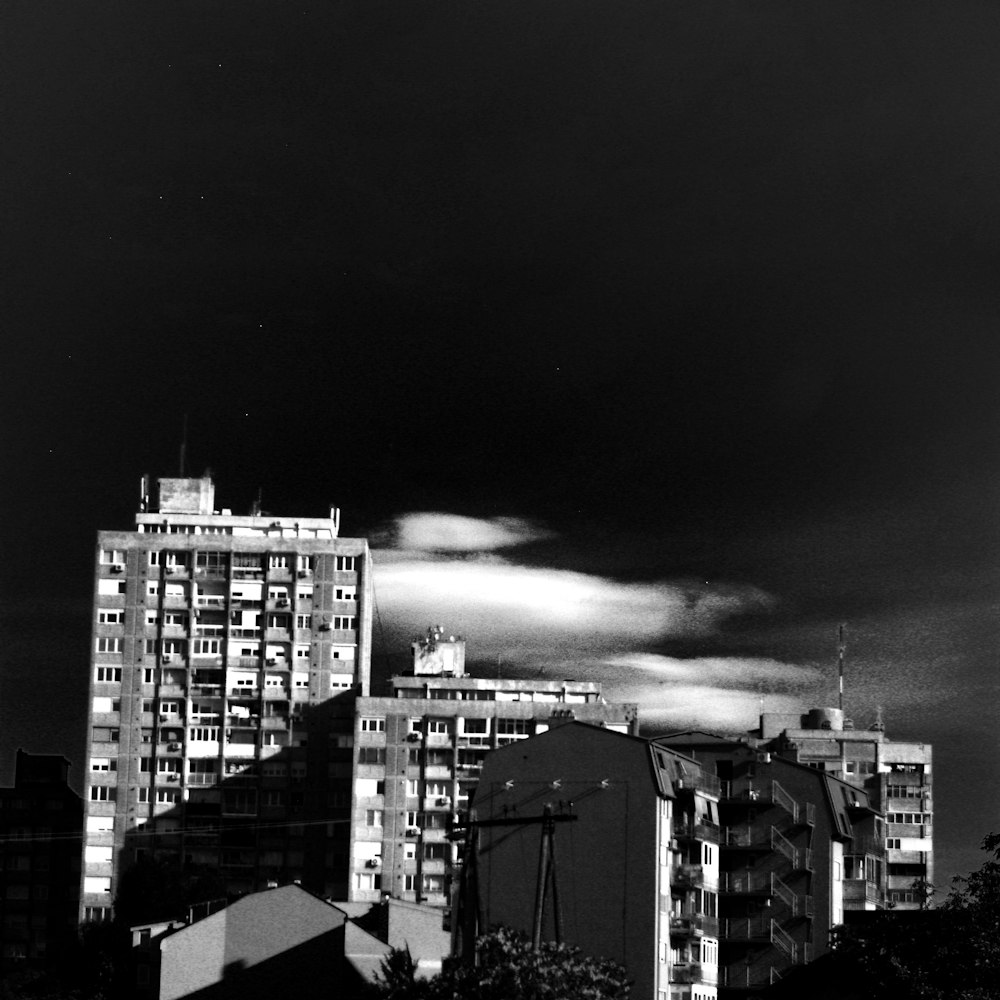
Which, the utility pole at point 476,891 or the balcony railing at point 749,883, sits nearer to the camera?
the utility pole at point 476,891

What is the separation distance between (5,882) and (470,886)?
4552 inches

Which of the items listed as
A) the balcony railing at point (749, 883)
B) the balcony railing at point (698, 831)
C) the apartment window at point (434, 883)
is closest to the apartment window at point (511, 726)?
the apartment window at point (434, 883)

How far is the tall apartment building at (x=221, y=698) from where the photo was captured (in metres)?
169

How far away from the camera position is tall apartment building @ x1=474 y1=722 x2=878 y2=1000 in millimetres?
107250

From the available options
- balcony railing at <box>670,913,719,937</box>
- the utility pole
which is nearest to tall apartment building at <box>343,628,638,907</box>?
balcony railing at <box>670,913,719,937</box>

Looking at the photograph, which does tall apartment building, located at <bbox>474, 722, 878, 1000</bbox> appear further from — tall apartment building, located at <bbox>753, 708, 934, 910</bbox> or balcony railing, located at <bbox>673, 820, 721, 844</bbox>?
tall apartment building, located at <bbox>753, 708, 934, 910</bbox>

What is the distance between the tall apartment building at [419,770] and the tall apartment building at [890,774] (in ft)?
58.4

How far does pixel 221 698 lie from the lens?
17088 centimetres

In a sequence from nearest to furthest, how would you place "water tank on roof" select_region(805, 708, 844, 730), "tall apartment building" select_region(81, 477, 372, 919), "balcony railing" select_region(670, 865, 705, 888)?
"balcony railing" select_region(670, 865, 705, 888)
"tall apartment building" select_region(81, 477, 372, 919)
"water tank on roof" select_region(805, 708, 844, 730)

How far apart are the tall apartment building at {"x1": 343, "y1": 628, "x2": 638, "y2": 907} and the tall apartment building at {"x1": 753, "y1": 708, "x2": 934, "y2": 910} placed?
17788 mm

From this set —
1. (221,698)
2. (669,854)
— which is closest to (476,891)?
(669,854)

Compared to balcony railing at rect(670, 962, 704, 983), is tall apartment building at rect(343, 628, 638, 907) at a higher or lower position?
higher

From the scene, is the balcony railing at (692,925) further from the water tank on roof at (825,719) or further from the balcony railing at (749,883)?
the water tank on roof at (825,719)

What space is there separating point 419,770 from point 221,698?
18.0 m
